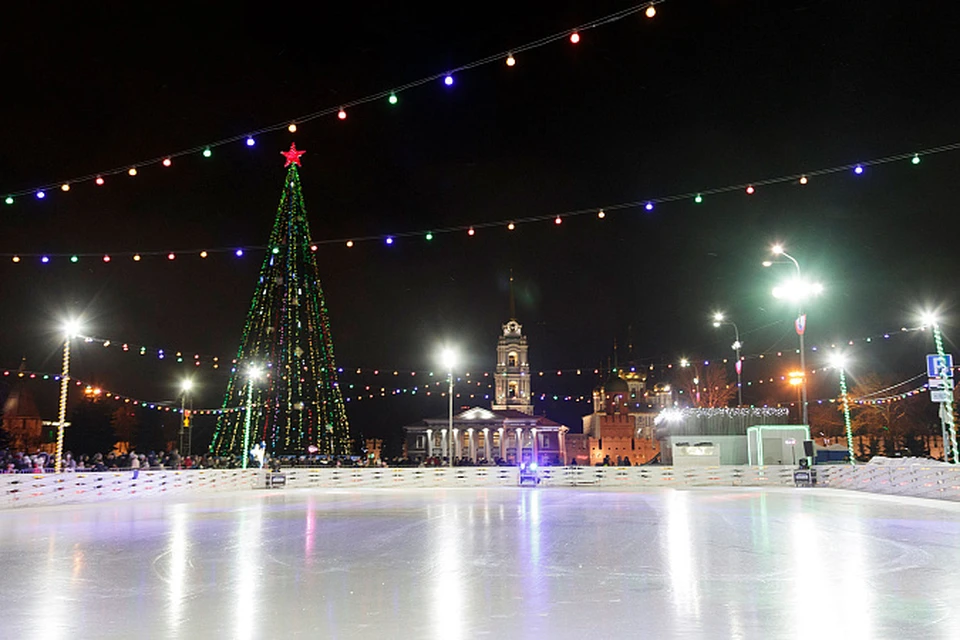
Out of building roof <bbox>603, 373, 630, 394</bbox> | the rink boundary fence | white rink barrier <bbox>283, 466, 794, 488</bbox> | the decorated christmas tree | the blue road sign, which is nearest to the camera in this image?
the rink boundary fence

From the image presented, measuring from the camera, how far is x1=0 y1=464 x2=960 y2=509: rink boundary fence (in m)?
23.7

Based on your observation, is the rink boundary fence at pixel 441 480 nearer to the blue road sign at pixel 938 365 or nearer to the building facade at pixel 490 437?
the blue road sign at pixel 938 365

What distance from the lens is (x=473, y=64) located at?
553 inches

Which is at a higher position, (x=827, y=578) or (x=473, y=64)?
(x=473, y=64)

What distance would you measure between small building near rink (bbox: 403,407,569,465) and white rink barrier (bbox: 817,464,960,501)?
237ft

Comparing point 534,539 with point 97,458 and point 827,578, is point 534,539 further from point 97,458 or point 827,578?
point 97,458

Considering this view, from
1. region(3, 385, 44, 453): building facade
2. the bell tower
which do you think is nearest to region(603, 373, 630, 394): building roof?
the bell tower

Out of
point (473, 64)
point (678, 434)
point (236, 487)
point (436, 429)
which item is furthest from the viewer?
point (436, 429)

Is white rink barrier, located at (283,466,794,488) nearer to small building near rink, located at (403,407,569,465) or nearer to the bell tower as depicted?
small building near rink, located at (403,407,569,465)

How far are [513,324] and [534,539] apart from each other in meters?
103

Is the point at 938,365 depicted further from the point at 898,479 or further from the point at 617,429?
the point at 617,429

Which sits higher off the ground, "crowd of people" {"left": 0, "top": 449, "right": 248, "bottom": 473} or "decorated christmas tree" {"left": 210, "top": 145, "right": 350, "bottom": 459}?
"decorated christmas tree" {"left": 210, "top": 145, "right": 350, "bottom": 459}

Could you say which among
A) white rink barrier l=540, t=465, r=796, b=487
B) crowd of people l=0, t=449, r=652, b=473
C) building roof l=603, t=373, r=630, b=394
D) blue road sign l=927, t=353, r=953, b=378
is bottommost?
white rink barrier l=540, t=465, r=796, b=487

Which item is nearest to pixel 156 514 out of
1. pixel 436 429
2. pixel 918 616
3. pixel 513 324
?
pixel 918 616
